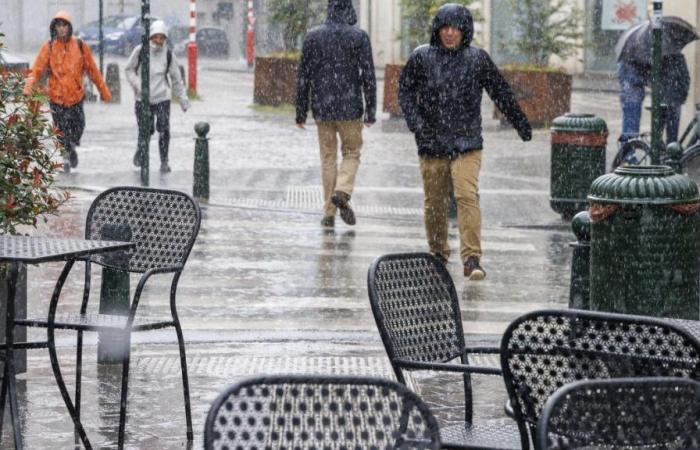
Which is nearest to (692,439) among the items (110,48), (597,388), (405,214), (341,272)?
(597,388)

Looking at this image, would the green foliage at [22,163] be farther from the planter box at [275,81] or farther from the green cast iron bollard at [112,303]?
the planter box at [275,81]

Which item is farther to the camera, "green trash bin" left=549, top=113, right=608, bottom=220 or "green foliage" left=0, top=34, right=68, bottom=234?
"green trash bin" left=549, top=113, right=608, bottom=220

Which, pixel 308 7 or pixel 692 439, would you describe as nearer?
pixel 692 439

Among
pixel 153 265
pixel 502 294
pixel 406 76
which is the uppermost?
pixel 406 76

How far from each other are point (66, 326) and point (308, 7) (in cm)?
2403

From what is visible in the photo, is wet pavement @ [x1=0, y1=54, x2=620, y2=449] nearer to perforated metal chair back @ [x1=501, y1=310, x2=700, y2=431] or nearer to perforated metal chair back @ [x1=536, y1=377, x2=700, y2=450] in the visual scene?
perforated metal chair back @ [x1=501, y1=310, x2=700, y2=431]

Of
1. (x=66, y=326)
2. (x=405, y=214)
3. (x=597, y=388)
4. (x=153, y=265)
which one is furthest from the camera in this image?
(x=405, y=214)

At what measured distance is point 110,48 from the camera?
54.6 meters

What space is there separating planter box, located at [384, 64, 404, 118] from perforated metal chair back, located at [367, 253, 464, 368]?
21001mm

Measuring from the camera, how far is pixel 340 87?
543 inches

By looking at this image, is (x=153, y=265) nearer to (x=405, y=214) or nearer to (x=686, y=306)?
(x=686, y=306)

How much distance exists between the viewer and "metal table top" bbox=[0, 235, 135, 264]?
5.79m

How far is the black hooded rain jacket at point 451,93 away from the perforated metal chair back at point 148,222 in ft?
13.7

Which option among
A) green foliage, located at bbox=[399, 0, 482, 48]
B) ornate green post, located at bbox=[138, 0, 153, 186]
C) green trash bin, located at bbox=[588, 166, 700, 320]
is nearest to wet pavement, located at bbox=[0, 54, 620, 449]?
ornate green post, located at bbox=[138, 0, 153, 186]
